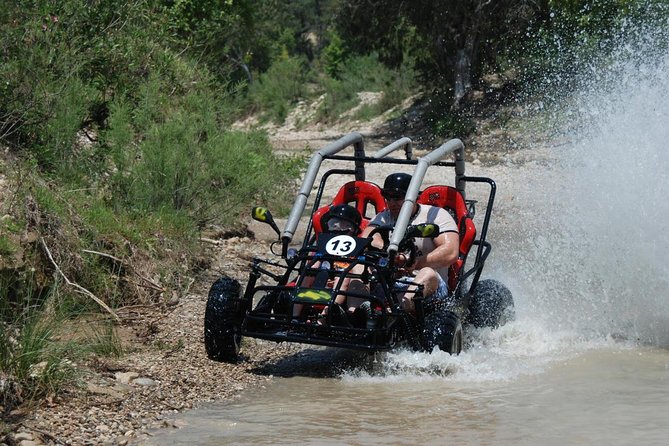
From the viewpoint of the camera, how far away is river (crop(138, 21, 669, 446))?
6.51m

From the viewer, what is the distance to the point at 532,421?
6.67 meters

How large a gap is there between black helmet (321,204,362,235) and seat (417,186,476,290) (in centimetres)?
97

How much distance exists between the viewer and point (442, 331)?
7500 mm

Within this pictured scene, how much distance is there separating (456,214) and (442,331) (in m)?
1.70

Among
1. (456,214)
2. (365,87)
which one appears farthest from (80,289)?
(365,87)

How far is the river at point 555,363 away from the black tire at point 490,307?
13cm

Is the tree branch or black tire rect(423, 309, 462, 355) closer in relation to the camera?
black tire rect(423, 309, 462, 355)

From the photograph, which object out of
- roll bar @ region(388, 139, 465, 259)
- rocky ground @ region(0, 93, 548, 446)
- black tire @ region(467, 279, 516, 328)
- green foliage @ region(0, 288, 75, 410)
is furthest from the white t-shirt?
green foliage @ region(0, 288, 75, 410)

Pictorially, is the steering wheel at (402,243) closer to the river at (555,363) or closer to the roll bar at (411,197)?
the roll bar at (411,197)

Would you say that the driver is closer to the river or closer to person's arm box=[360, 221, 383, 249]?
person's arm box=[360, 221, 383, 249]

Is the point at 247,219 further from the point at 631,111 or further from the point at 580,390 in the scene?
the point at 580,390

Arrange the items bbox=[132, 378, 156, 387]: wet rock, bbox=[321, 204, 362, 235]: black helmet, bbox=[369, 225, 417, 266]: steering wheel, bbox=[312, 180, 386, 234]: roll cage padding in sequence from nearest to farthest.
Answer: bbox=[132, 378, 156, 387]: wet rock
bbox=[369, 225, 417, 266]: steering wheel
bbox=[321, 204, 362, 235]: black helmet
bbox=[312, 180, 386, 234]: roll cage padding

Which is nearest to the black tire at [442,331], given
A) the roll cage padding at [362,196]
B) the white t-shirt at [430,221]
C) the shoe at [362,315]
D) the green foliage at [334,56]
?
the shoe at [362,315]

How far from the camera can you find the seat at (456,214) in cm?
870
